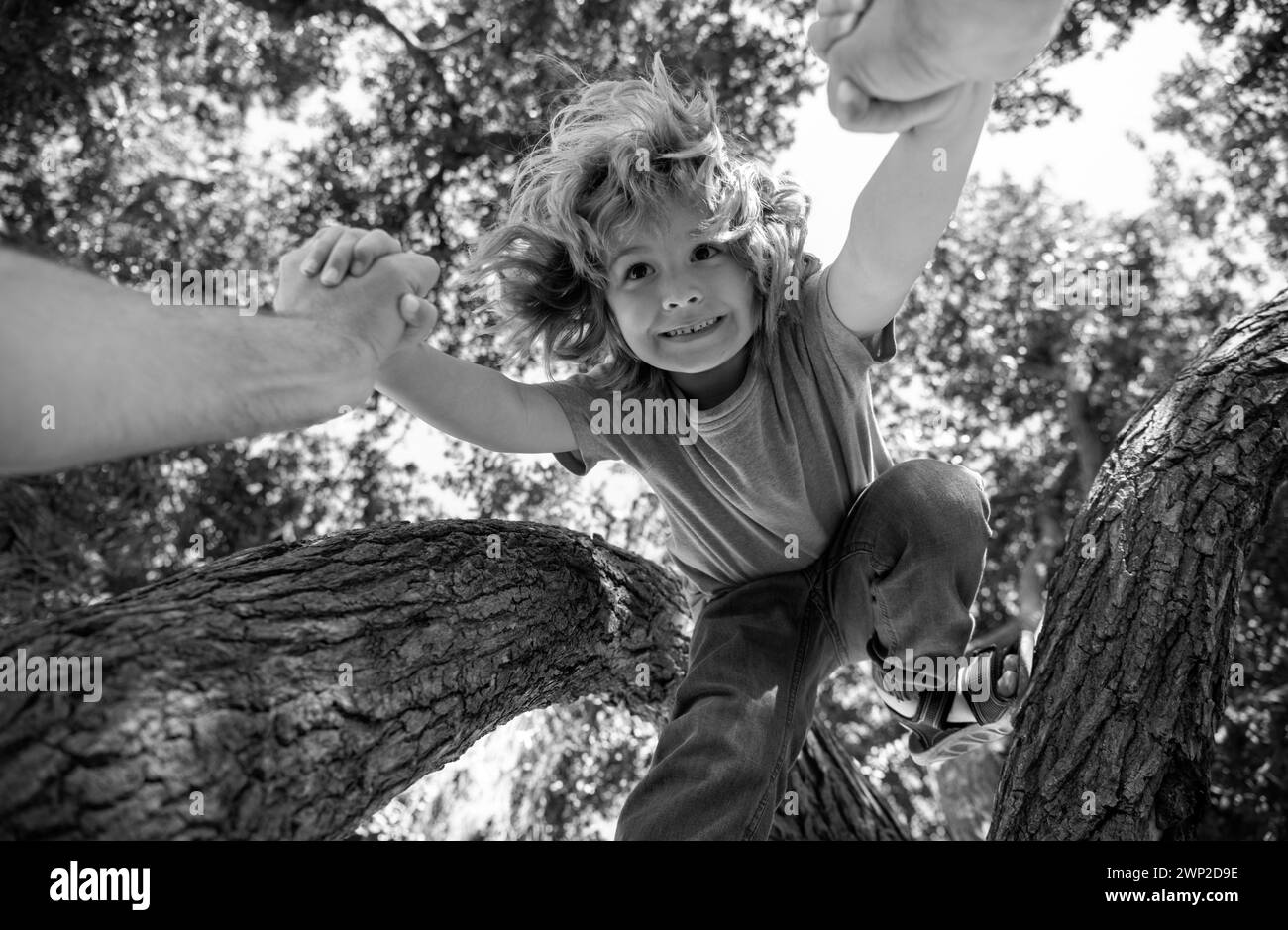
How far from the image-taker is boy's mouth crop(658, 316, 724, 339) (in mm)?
2341

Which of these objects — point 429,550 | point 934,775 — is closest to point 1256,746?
point 934,775

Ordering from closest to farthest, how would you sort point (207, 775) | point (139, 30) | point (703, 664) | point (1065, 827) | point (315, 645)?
point (207, 775) < point (315, 645) < point (1065, 827) < point (703, 664) < point (139, 30)

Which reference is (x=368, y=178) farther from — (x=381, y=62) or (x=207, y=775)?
(x=207, y=775)

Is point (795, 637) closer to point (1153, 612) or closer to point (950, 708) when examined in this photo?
point (950, 708)

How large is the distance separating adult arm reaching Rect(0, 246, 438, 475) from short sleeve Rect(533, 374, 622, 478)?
0.70 metres

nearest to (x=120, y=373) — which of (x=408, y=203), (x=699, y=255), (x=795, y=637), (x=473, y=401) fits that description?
(x=473, y=401)

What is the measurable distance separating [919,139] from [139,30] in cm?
462

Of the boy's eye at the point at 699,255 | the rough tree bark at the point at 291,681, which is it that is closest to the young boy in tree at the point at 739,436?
the boy's eye at the point at 699,255

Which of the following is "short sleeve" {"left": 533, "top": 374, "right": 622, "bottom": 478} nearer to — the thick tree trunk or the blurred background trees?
the thick tree trunk

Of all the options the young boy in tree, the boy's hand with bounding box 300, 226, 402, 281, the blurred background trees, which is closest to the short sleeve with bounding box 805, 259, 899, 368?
the young boy in tree

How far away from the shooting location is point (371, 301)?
192cm

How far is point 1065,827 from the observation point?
81.9 inches

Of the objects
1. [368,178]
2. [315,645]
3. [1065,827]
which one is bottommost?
[1065,827]

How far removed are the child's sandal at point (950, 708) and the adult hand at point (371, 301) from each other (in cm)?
131
